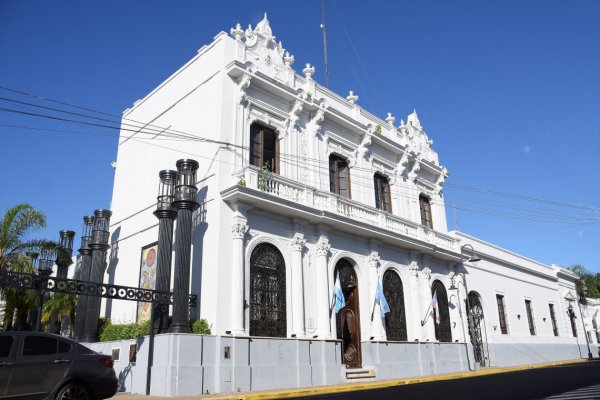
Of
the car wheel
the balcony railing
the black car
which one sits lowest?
the car wheel

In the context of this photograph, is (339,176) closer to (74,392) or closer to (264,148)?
(264,148)

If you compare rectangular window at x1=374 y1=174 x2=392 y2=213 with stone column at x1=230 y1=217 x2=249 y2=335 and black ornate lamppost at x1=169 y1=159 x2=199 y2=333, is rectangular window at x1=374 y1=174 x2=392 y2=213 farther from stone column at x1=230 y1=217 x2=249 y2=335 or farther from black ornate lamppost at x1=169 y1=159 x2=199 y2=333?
black ornate lamppost at x1=169 y1=159 x2=199 y2=333

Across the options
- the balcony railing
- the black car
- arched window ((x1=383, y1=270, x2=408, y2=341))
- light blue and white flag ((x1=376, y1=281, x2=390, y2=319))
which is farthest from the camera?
arched window ((x1=383, y1=270, x2=408, y2=341))

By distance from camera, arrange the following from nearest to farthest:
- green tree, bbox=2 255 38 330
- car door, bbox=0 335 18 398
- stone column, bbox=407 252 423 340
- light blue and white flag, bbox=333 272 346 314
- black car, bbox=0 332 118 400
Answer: car door, bbox=0 335 18 398
black car, bbox=0 332 118 400
light blue and white flag, bbox=333 272 346 314
green tree, bbox=2 255 38 330
stone column, bbox=407 252 423 340

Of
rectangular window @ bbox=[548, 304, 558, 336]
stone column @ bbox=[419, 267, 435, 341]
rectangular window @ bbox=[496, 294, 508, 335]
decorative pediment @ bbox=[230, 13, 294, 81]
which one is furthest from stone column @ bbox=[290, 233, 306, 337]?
rectangular window @ bbox=[548, 304, 558, 336]

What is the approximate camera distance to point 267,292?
1650 centimetres

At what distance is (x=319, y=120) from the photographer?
67.8 ft

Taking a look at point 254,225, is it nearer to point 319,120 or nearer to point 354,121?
point 319,120

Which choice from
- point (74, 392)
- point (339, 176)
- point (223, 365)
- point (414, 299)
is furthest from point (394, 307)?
point (74, 392)

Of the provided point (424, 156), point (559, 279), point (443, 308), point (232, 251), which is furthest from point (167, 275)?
point (559, 279)

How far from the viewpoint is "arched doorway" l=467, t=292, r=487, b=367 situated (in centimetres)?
2602

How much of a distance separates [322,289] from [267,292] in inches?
93.1

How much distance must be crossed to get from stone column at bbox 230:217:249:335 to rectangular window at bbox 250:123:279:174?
296cm

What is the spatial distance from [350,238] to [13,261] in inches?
522
